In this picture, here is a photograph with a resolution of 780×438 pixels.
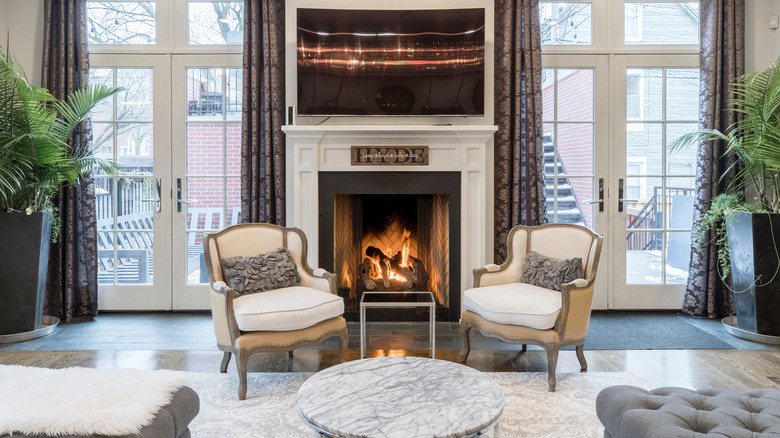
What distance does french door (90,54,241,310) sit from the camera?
14.8ft

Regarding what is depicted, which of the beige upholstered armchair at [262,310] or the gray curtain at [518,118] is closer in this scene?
the beige upholstered armchair at [262,310]

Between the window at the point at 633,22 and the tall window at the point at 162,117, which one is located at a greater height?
the window at the point at 633,22

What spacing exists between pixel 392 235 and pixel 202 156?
5.85 ft

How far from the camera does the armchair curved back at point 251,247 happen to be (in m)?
3.10

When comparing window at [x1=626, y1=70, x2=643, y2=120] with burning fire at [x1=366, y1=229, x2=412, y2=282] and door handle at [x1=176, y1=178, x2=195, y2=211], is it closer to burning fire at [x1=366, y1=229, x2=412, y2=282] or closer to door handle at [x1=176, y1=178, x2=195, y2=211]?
burning fire at [x1=366, y1=229, x2=412, y2=282]

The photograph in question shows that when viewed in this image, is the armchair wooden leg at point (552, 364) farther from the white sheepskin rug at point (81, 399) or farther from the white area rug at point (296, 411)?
the white sheepskin rug at point (81, 399)

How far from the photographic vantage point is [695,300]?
4375 mm

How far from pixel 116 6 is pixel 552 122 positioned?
389 cm

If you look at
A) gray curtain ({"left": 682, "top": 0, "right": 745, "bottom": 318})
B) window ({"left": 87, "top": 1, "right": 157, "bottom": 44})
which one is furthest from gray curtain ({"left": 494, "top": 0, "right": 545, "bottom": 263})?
window ({"left": 87, "top": 1, "right": 157, "bottom": 44})

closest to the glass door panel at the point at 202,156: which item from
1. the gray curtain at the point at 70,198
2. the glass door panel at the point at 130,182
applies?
the glass door panel at the point at 130,182

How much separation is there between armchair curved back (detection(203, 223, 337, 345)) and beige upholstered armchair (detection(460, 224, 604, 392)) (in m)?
0.94

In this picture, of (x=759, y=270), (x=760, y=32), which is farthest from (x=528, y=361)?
(x=760, y=32)

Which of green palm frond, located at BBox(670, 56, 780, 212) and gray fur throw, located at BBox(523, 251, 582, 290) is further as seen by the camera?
green palm frond, located at BBox(670, 56, 780, 212)

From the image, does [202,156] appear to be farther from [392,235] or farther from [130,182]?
[392,235]
